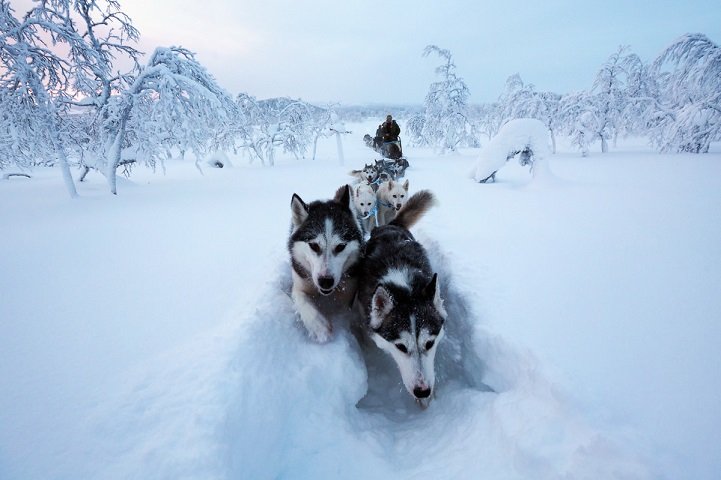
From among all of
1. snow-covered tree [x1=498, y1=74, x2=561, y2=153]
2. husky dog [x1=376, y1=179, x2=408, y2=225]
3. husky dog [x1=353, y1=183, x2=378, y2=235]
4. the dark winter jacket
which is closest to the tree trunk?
husky dog [x1=353, y1=183, x2=378, y2=235]

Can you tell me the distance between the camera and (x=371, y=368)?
328 centimetres

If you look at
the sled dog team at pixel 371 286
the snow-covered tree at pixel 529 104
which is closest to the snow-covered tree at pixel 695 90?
the snow-covered tree at pixel 529 104

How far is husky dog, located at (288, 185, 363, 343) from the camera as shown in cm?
275

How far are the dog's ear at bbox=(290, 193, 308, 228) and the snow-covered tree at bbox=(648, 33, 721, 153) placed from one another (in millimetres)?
17887

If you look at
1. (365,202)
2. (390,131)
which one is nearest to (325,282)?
(365,202)

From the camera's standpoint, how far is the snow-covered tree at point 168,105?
984cm

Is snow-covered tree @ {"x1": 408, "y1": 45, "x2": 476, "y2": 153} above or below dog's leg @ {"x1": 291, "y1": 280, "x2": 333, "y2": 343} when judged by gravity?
above

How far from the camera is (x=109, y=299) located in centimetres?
318

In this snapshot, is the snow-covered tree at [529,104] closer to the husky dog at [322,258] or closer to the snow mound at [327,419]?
the husky dog at [322,258]

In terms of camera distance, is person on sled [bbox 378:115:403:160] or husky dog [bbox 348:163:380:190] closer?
husky dog [bbox 348:163:380:190]

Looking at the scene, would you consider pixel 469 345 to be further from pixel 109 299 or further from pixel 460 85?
pixel 460 85

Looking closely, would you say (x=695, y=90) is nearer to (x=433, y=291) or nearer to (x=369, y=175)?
(x=369, y=175)

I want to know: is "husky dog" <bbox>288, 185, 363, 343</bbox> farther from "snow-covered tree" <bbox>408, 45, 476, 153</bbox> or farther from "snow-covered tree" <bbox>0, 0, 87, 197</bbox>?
"snow-covered tree" <bbox>408, 45, 476, 153</bbox>

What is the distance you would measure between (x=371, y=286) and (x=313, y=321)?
2.01 feet
